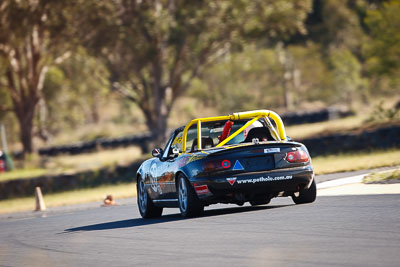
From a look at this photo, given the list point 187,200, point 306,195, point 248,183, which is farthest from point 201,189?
point 306,195

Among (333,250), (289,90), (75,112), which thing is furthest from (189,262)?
(75,112)

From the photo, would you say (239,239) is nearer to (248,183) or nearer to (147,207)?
(248,183)

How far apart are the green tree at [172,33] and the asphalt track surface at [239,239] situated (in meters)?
24.8

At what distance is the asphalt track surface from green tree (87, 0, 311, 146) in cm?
2484

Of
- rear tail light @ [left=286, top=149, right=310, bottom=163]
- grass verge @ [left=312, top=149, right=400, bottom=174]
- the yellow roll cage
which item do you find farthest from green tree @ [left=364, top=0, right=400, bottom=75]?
rear tail light @ [left=286, top=149, right=310, bottom=163]

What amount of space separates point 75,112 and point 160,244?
60112 millimetres

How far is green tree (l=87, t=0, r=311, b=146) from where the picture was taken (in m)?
37.9

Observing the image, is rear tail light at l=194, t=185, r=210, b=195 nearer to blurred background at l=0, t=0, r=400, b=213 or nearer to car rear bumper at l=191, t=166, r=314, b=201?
car rear bumper at l=191, t=166, r=314, b=201

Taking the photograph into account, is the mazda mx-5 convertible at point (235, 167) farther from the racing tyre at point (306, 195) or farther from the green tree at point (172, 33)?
the green tree at point (172, 33)

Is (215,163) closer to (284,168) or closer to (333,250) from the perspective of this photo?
(284,168)

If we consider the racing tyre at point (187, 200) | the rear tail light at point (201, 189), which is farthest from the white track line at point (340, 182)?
the rear tail light at point (201, 189)

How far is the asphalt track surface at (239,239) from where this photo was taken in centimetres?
756

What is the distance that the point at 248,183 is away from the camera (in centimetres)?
1153

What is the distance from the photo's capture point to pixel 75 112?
68688 mm
